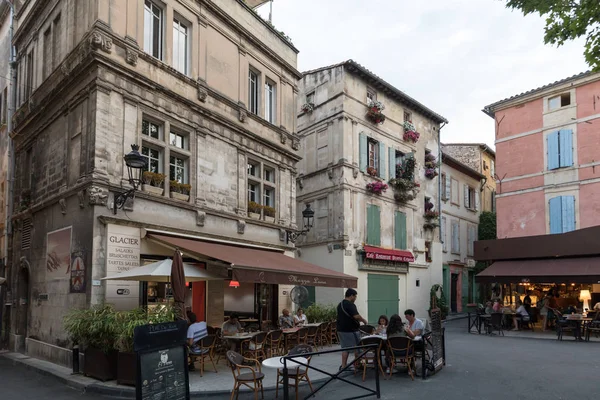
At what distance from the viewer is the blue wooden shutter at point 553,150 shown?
20469mm

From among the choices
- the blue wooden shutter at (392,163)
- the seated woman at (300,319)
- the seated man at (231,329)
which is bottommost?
the seated woman at (300,319)

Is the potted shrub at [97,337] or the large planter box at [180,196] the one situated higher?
the large planter box at [180,196]

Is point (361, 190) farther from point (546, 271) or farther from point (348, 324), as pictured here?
point (348, 324)

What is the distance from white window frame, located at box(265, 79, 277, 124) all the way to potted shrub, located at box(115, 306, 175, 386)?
27.5ft

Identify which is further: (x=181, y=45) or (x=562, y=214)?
(x=562, y=214)

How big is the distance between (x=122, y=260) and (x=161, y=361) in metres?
4.91

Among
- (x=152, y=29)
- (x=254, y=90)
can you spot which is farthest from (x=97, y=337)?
(x=254, y=90)

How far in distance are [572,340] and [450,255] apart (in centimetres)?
1175

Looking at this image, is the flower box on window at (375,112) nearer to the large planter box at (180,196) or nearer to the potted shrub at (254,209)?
Result: the potted shrub at (254,209)

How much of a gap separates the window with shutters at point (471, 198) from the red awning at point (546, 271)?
932cm

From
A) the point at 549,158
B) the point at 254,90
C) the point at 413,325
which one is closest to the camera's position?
the point at 413,325

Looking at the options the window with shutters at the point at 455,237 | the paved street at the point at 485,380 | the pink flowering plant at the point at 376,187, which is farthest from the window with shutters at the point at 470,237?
the paved street at the point at 485,380

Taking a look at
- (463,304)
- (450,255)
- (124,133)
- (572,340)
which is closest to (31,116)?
(124,133)

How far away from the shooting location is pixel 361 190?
802 inches
